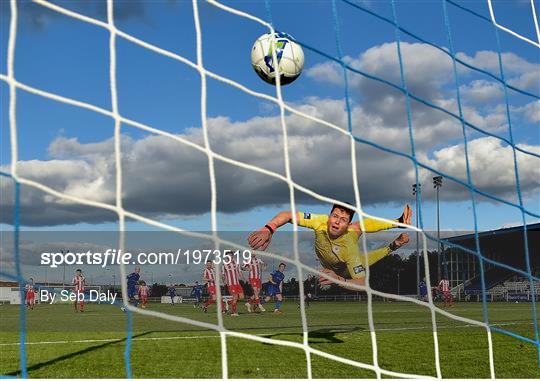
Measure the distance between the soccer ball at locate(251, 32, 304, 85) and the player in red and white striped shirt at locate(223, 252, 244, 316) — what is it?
8.60 m

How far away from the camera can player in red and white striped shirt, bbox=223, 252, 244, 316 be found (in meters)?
Result: 14.3

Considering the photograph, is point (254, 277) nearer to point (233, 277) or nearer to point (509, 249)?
point (233, 277)

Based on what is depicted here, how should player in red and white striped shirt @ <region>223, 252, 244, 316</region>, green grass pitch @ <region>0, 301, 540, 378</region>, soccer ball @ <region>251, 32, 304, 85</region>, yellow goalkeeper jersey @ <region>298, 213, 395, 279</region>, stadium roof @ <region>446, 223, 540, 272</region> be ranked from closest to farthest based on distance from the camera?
green grass pitch @ <region>0, 301, 540, 378</region> → soccer ball @ <region>251, 32, 304, 85</region> → yellow goalkeeper jersey @ <region>298, 213, 395, 279</region> → player in red and white striped shirt @ <region>223, 252, 244, 316</region> → stadium roof @ <region>446, 223, 540, 272</region>

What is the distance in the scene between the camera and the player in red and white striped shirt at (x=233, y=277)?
14.3m

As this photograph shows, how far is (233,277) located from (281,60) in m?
9.50

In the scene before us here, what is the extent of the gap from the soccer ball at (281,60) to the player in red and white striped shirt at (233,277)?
28.2 ft

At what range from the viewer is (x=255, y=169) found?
346cm

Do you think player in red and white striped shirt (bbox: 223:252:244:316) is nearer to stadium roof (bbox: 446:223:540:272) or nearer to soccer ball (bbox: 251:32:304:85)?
soccer ball (bbox: 251:32:304:85)

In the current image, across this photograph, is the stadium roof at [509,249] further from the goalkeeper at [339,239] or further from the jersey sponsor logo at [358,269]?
the goalkeeper at [339,239]

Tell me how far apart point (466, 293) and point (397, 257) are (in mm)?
10616

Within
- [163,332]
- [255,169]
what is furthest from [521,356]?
[163,332]

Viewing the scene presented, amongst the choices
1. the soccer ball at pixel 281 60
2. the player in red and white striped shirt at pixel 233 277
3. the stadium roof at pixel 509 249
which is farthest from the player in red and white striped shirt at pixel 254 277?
the stadium roof at pixel 509 249

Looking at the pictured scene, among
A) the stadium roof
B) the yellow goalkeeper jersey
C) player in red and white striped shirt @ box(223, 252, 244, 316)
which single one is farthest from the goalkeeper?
the stadium roof

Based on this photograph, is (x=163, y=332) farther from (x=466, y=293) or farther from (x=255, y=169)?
(x=466, y=293)
